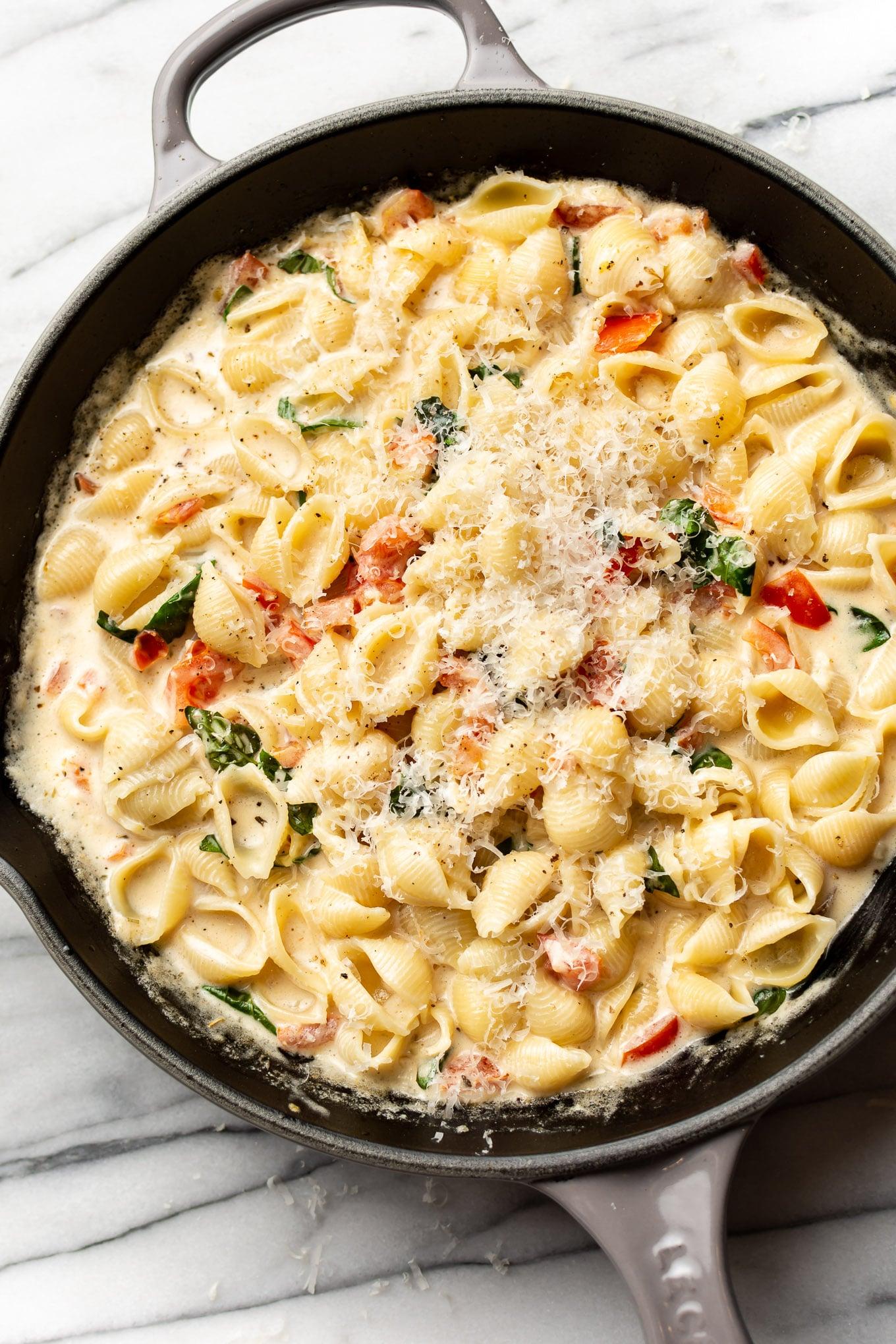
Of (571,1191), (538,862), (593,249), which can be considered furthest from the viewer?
(593,249)

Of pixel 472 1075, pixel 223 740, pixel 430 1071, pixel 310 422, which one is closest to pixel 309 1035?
pixel 430 1071

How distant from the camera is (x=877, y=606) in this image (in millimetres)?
3277

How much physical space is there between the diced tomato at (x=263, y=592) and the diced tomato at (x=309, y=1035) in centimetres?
113

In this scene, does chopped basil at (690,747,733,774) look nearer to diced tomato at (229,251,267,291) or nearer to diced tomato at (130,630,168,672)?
diced tomato at (130,630,168,672)

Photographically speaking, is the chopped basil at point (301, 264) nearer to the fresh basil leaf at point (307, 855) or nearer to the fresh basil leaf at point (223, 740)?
the fresh basil leaf at point (223, 740)

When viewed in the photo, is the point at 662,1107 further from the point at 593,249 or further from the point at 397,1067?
the point at 593,249

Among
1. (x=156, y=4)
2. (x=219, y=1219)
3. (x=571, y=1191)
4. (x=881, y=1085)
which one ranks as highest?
(x=156, y=4)

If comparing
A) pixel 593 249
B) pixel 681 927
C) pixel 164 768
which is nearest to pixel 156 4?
pixel 593 249

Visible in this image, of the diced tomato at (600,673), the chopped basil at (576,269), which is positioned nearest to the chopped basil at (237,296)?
the chopped basil at (576,269)

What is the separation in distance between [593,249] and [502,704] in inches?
53.9

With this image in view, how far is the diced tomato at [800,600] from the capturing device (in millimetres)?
3219

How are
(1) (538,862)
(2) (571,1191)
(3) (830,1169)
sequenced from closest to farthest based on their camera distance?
(2) (571,1191) → (1) (538,862) → (3) (830,1169)

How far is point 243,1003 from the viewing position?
329 cm

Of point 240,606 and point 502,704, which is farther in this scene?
point 240,606
